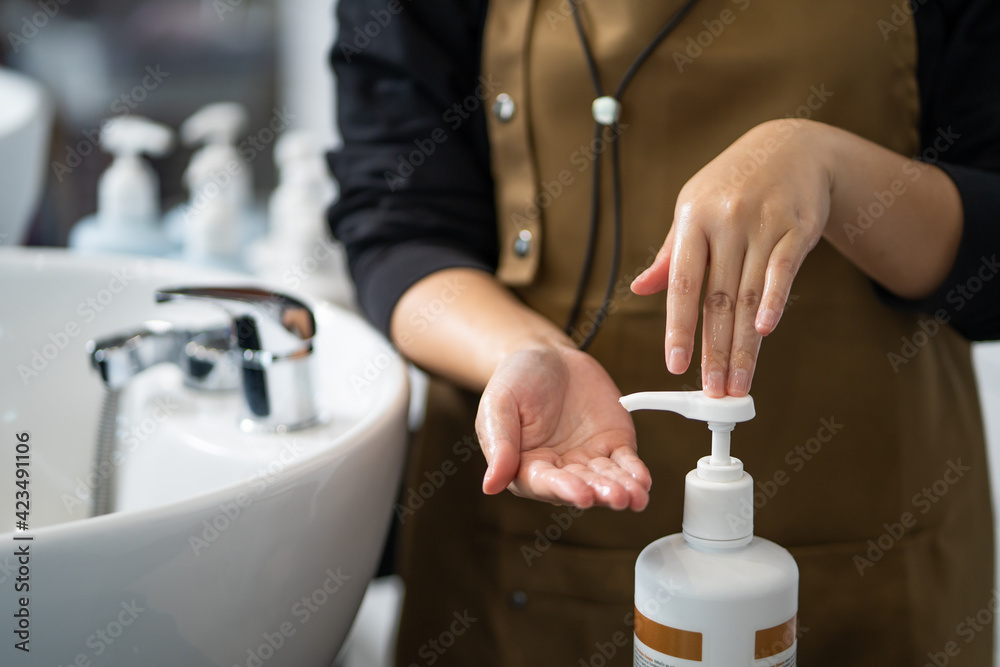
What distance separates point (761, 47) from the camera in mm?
499

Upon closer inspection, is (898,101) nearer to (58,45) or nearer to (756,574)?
(756,574)

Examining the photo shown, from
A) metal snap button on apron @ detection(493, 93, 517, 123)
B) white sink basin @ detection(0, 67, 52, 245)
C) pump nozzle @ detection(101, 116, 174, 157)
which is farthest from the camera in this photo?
pump nozzle @ detection(101, 116, 174, 157)

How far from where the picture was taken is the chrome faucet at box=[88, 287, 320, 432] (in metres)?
0.49

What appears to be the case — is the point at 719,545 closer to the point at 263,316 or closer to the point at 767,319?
the point at 767,319

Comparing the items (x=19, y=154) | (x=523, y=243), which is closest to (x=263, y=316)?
(x=523, y=243)

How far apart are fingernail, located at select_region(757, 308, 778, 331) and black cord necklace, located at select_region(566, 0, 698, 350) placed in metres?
0.20

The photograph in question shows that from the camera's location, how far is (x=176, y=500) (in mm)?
409

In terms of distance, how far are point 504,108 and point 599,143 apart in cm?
Answer: 7

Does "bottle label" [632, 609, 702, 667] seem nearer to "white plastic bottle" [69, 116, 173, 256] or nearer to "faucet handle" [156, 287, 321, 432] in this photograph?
"faucet handle" [156, 287, 321, 432]

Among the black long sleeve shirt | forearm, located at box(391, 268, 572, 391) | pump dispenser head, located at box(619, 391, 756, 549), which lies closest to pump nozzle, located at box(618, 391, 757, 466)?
pump dispenser head, located at box(619, 391, 756, 549)

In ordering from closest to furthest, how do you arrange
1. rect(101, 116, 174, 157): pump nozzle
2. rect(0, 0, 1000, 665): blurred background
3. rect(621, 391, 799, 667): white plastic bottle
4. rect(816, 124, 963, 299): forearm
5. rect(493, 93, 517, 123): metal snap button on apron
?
rect(621, 391, 799, 667): white plastic bottle
rect(816, 124, 963, 299): forearm
rect(493, 93, 517, 123): metal snap button on apron
rect(101, 116, 174, 157): pump nozzle
rect(0, 0, 1000, 665): blurred background

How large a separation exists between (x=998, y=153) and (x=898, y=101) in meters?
0.07

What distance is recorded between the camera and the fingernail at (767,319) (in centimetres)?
34

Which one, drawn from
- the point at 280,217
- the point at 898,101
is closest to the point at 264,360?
the point at 898,101
